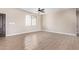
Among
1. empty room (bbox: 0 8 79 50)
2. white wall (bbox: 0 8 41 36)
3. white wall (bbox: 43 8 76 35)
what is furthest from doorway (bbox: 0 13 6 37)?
white wall (bbox: 43 8 76 35)

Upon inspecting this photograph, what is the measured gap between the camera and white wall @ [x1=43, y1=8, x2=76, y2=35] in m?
6.00

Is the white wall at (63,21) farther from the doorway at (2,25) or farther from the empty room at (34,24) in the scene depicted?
the doorway at (2,25)

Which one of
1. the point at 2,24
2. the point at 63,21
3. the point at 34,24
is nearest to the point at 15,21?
the point at 2,24

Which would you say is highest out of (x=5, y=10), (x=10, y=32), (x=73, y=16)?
(x=5, y=10)

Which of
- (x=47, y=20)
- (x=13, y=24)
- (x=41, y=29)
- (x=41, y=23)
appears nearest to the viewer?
(x=41, y=29)

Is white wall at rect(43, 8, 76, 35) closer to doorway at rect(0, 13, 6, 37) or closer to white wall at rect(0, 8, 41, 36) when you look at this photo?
white wall at rect(0, 8, 41, 36)

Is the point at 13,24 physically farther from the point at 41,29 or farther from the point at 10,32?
the point at 41,29

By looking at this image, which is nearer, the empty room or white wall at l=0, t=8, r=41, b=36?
the empty room

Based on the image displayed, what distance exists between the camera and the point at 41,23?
17.3 ft

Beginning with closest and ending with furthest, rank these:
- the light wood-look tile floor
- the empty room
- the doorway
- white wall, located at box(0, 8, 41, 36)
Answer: the light wood-look tile floor, the empty room, the doorway, white wall, located at box(0, 8, 41, 36)

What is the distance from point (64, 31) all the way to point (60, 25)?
1.58 ft

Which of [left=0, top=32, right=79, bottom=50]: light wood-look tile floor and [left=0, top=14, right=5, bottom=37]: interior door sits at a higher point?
[left=0, top=14, right=5, bottom=37]: interior door

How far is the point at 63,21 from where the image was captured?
252 inches
